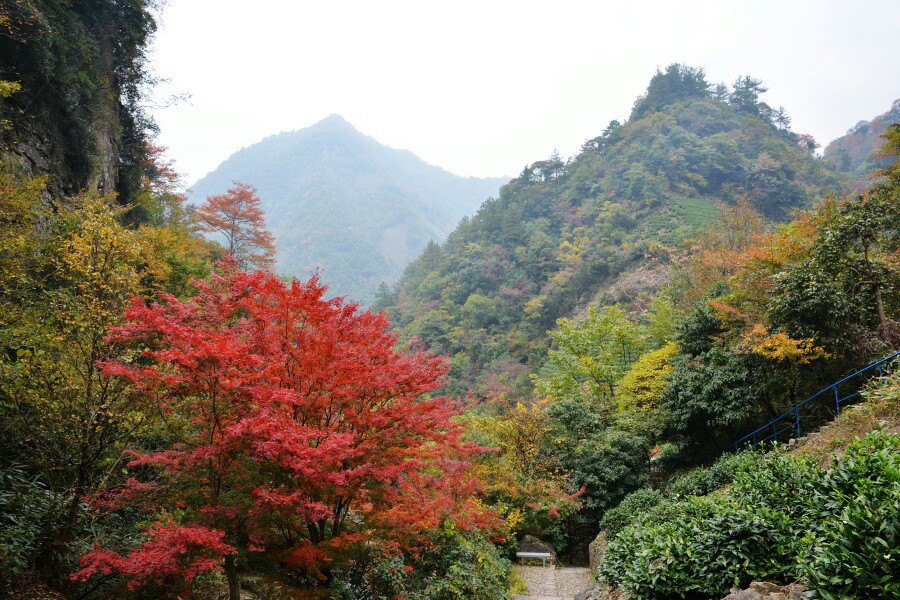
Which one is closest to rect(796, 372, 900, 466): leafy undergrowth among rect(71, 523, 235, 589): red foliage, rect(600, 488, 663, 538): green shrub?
rect(600, 488, 663, 538): green shrub

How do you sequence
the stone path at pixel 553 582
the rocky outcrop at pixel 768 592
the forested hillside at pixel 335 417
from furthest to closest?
1. the stone path at pixel 553 582
2. the forested hillside at pixel 335 417
3. the rocky outcrop at pixel 768 592

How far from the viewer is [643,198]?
4244cm

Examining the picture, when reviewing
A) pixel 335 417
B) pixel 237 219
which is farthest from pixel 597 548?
pixel 237 219

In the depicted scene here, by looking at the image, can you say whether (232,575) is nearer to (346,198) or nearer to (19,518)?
(19,518)

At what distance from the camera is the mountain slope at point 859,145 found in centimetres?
5463

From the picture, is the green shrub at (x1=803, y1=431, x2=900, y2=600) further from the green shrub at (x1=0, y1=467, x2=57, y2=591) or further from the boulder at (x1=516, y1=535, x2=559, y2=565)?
the boulder at (x1=516, y1=535, x2=559, y2=565)

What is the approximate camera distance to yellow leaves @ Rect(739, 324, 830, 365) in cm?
975

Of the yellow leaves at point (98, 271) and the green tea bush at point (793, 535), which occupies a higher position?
the yellow leaves at point (98, 271)

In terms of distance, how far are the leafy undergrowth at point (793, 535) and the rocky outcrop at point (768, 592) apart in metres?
0.14

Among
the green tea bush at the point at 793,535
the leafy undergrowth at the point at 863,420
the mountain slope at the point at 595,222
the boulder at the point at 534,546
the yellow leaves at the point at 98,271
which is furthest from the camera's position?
the mountain slope at the point at 595,222

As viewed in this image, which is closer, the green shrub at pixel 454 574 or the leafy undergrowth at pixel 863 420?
the leafy undergrowth at pixel 863 420

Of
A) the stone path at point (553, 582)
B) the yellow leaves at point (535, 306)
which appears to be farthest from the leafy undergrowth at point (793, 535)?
the yellow leaves at point (535, 306)

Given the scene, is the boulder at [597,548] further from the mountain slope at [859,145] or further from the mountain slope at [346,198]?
the mountain slope at [859,145]

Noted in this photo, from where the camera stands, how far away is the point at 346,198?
3917 inches
